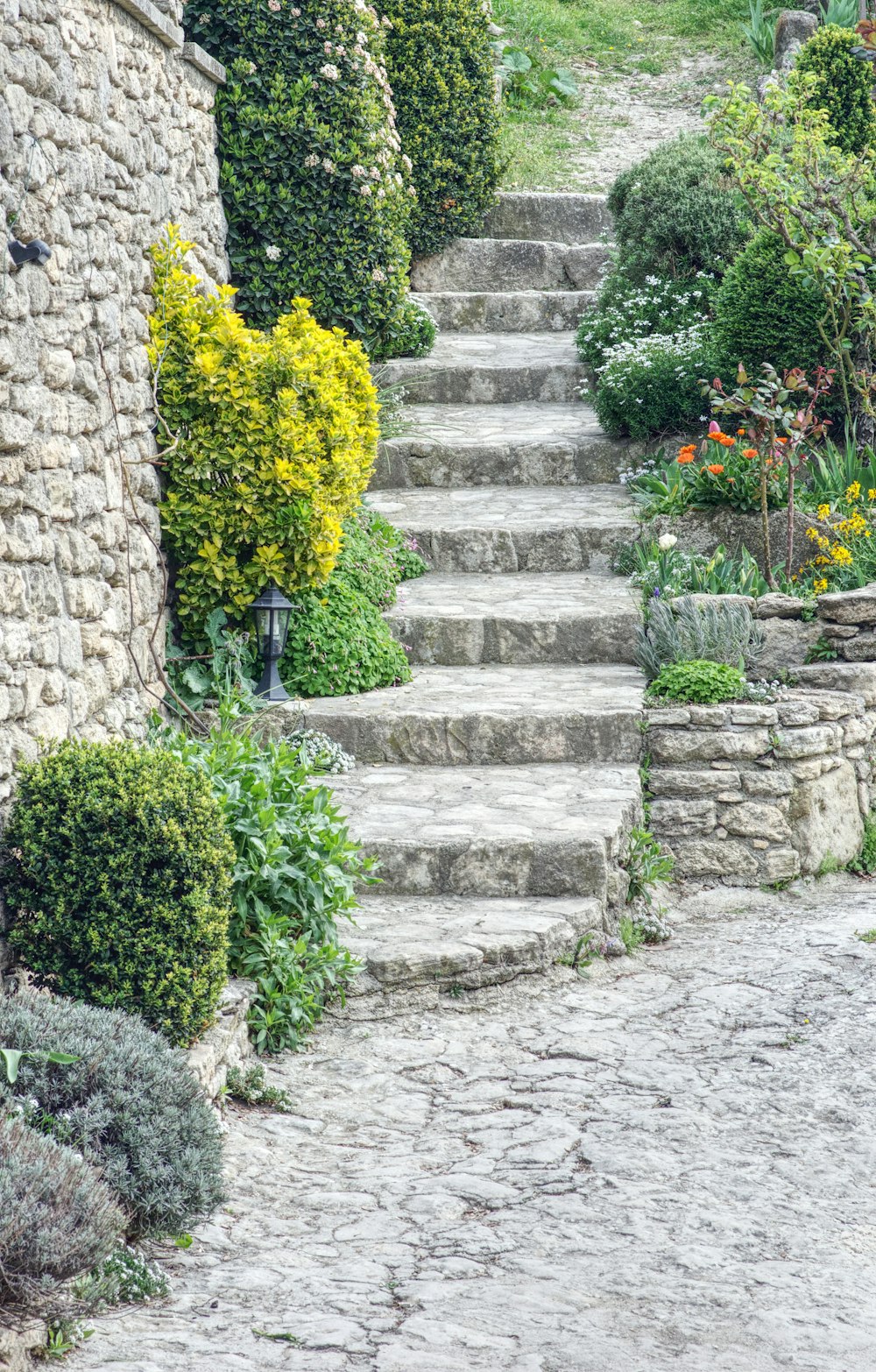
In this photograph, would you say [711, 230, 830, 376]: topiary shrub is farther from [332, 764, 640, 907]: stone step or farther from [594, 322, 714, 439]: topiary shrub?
[332, 764, 640, 907]: stone step

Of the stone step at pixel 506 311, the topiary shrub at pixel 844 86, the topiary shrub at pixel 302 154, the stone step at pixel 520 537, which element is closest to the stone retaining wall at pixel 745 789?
the stone step at pixel 520 537

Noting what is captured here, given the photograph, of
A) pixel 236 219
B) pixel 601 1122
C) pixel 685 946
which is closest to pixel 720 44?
pixel 236 219

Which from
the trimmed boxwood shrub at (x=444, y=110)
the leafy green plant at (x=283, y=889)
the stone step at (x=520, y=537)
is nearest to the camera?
the leafy green plant at (x=283, y=889)

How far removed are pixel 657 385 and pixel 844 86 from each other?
320 cm

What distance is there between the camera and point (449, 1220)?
3.39 meters

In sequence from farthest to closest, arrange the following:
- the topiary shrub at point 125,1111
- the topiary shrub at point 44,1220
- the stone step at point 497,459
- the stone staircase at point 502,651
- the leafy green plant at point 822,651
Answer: the stone step at point 497,459 < the leafy green plant at point 822,651 < the stone staircase at point 502,651 < the topiary shrub at point 125,1111 < the topiary shrub at point 44,1220

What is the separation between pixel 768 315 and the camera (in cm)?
809

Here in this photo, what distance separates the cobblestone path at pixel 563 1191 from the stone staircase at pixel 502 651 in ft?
1.20

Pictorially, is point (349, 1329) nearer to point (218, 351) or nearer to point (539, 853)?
point (539, 853)

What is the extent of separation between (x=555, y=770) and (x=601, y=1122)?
7.76 feet

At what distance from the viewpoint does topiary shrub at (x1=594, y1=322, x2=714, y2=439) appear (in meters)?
8.66

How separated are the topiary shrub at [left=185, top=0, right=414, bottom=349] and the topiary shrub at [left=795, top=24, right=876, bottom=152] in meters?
3.54

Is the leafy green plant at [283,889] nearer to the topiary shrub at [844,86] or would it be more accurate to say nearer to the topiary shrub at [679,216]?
the topiary shrub at [679,216]

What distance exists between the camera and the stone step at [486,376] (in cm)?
990
